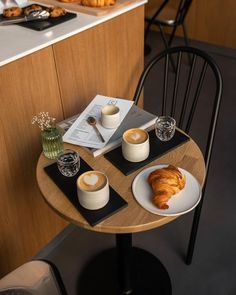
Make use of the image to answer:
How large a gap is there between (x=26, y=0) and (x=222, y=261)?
4.96ft

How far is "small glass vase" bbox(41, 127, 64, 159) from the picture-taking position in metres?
1.11

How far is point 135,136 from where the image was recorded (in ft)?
3.60

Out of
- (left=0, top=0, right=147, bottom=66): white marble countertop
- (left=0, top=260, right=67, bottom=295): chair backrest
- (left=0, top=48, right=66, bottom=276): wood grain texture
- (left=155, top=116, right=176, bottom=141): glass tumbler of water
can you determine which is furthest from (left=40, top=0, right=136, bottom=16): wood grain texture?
(left=0, top=260, right=67, bottom=295): chair backrest

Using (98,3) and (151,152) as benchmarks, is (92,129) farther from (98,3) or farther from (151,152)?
(98,3)

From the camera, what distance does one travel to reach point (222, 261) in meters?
1.56

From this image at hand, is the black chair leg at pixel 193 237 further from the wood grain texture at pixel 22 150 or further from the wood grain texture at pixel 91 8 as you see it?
the wood grain texture at pixel 91 8

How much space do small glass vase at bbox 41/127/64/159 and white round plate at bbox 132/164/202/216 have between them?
28 cm

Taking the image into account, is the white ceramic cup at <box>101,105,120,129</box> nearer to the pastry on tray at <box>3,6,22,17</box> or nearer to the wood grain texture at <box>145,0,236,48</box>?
the pastry on tray at <box>3,6,22,17</box>

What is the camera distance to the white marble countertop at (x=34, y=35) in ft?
3.84

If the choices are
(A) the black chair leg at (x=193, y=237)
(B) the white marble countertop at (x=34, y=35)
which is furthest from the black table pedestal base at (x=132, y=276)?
(B) the white marble countertop at (x=34, y=35)

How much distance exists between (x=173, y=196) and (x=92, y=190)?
0.78 ft

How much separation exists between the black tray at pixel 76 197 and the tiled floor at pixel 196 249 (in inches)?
26.5

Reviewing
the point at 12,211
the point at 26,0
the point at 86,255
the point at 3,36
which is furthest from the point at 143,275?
the point at 26,0

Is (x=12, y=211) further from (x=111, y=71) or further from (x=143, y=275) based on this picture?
(x=111, y=71)
